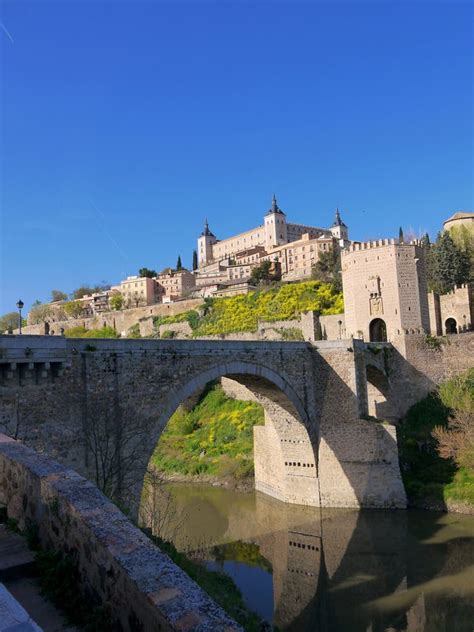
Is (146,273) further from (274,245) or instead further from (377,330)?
(377,330)

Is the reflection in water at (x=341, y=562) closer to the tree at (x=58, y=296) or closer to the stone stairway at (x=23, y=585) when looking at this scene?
the stone stairway at (x=23, y=585)

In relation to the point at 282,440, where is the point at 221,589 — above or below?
below

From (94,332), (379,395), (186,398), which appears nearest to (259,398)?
(186,398)

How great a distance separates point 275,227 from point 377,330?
205ft

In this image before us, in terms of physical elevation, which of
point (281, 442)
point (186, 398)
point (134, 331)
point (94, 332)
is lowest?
point (281, 442)

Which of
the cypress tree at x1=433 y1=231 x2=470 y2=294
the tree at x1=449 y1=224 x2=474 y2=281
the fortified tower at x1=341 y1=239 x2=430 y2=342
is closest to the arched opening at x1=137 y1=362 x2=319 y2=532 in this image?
the fortified tower at x1=341 y1=239 x2=430 y2=342

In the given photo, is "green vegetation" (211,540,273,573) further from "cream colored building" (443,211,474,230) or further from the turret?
the turret

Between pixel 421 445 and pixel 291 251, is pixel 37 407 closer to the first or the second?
pixel 421 445

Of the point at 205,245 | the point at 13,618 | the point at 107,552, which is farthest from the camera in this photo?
the point at 205,245

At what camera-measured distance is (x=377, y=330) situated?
27688mm

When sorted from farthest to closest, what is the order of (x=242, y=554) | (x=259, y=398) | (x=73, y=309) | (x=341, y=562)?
(x=73, y=309), (x=259, y=398), (x=242, y=554), (x=341, y=562)

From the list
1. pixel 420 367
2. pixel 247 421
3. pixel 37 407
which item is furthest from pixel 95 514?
pixel 247 421

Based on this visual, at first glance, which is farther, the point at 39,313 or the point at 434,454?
the point at 39,313

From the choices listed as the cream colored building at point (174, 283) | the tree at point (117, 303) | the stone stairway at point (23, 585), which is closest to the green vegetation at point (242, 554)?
the stone stairway at point (23, 585)
